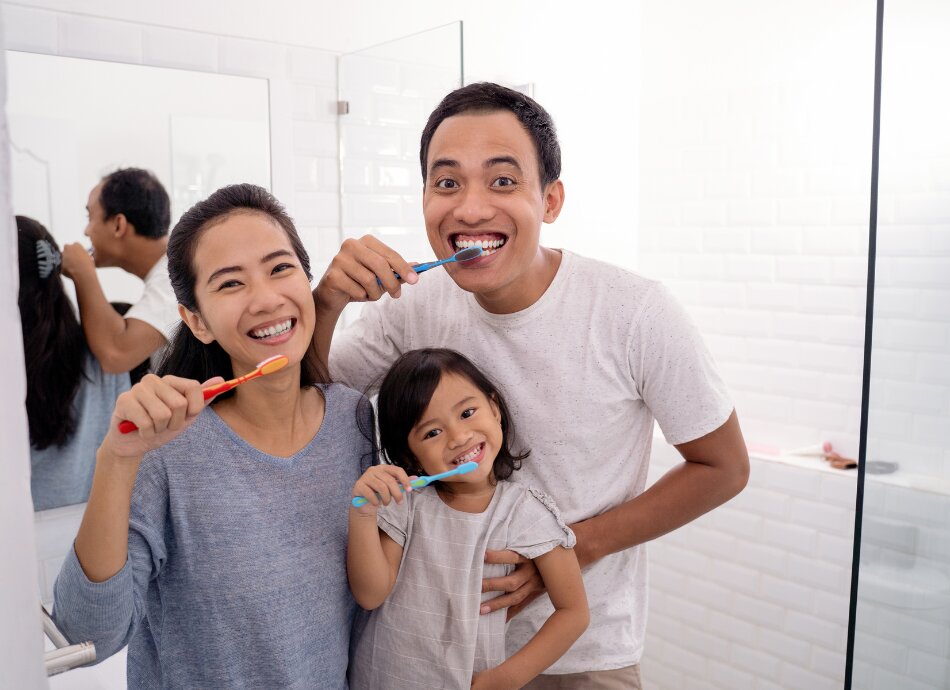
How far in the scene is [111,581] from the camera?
0.82m

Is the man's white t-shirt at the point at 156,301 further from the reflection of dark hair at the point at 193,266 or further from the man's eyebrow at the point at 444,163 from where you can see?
the man's eyebrow at the point at 444,163

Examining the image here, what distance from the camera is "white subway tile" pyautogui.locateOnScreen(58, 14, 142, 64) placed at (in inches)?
65.6

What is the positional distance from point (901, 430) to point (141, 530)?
910mm

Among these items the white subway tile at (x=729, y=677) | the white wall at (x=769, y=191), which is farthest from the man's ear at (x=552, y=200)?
the white subway tile at (x=729, y=677)

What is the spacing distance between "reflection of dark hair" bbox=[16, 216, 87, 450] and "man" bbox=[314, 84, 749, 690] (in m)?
0.76

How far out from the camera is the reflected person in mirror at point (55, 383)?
1.61m

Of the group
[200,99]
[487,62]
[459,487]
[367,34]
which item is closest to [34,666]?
[459,487]

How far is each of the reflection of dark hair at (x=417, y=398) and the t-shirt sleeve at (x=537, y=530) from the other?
0.25ft

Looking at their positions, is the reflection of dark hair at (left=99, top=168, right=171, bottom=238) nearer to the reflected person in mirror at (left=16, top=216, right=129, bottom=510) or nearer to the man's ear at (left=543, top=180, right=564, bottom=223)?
the reflected person in mirror at (left=16, top=216, right=129, bottom=510)

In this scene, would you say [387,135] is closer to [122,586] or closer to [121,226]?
[121,226]

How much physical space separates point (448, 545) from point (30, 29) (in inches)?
51.7

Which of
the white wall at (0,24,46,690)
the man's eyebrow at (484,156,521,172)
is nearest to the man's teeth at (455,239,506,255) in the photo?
the man's eyebrow at (484,156,521,172)

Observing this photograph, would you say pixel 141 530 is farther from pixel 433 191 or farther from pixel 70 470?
pixel 70 470

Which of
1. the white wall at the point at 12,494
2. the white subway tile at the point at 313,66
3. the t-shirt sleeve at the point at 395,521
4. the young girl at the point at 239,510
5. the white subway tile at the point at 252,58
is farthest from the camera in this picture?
the white subway tile at the point at 313,66
